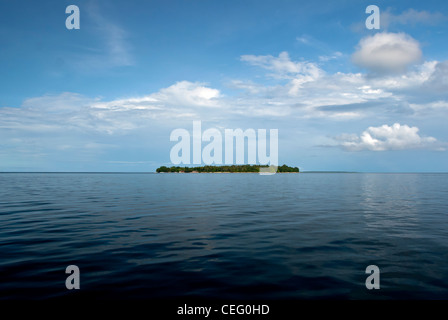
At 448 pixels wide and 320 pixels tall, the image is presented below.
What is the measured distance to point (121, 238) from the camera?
1627 cm

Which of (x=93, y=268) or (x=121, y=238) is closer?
(x=93, y=268)

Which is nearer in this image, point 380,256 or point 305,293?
point 305,293

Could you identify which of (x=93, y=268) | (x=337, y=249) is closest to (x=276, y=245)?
(x=337, y=249)

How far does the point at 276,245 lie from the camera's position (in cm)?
1477

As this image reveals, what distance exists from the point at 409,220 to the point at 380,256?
12393mm

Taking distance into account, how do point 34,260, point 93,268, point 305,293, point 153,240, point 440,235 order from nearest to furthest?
point 305,293, point 93,268, point 34,260, point 153,240, point 440,235

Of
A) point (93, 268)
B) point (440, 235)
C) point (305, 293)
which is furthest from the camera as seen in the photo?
point (440, 235)

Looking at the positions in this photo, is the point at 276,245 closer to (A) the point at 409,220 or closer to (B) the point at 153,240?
(B) the point at 153,240

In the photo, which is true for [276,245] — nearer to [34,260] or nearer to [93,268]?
[93,268]

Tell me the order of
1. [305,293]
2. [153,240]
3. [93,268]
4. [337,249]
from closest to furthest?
[305,293], [93,268], [337,249], [153,240]
